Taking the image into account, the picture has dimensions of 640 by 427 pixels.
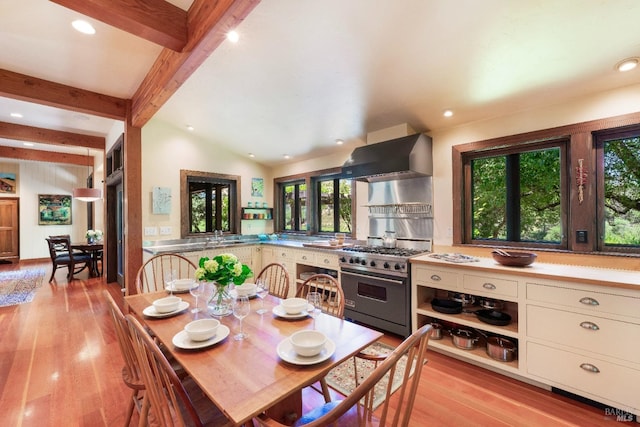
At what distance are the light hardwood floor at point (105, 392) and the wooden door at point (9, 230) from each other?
641 centimetres

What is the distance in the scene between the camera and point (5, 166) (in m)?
7.23

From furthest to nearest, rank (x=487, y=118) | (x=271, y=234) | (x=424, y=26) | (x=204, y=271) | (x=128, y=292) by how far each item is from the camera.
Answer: (x=271, y=234)
(x=128, y=292)
(x=487, y=118)
(x=424, y=26)
(x=204, y=271)

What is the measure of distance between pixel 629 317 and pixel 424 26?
2.25 meters

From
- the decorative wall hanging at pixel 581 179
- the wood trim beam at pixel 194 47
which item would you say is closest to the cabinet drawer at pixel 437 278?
the decorative wall hanging at pixel 581 179

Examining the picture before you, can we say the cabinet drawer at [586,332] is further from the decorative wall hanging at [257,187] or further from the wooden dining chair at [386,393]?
the decorative wall hanging at [257,187]

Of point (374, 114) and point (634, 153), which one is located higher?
point (374, 114)

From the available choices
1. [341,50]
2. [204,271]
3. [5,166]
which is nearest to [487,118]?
[341,50]

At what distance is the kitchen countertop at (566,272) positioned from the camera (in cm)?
169

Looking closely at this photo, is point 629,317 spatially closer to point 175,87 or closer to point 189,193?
point 175,87

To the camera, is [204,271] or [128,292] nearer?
[204,271]

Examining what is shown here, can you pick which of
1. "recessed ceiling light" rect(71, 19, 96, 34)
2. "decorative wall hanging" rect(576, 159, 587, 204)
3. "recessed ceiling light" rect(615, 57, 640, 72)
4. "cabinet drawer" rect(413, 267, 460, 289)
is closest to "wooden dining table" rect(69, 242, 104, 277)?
"recessed ceiling light" rect(71, 19, 96, 34)

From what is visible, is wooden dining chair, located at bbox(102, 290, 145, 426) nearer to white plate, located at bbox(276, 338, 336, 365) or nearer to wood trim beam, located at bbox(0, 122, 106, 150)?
white plate, located at bbox(276, 338, 336, 365)

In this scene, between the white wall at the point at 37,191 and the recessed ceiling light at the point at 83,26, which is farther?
the white wall at the point at 37,191

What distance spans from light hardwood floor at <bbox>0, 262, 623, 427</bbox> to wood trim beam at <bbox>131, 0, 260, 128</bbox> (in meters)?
2.53
